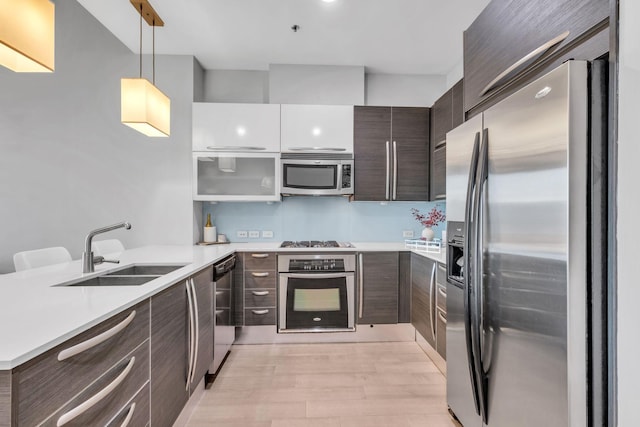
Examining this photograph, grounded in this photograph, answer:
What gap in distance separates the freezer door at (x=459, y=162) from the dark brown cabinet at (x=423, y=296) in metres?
0.80

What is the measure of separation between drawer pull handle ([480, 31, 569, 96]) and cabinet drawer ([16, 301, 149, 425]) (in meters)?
1.71

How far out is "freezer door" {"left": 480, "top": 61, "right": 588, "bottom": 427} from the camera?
904mm

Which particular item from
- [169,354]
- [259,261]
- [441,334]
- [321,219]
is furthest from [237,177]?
[441,334]

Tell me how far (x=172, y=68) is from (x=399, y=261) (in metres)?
2.81

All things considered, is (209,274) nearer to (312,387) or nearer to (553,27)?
(312,387)

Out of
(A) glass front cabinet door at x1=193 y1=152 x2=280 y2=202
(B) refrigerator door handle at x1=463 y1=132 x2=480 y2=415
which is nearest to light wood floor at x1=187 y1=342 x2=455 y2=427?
(B) refrigerator door handle at x1=463 y1=132 x2=480 y2=415

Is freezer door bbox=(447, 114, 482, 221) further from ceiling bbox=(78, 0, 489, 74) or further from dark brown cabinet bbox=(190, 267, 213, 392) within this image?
dark brown cabinet bbox=(190, 267, 213, 392)

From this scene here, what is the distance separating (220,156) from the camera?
2998mm

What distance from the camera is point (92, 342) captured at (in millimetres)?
919

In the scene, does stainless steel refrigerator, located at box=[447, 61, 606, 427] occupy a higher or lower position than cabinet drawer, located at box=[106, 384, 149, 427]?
higher

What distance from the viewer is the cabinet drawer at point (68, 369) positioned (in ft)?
2.42

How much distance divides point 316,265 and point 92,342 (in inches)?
79.3

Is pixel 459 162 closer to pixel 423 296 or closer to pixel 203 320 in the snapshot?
pixel 423 296

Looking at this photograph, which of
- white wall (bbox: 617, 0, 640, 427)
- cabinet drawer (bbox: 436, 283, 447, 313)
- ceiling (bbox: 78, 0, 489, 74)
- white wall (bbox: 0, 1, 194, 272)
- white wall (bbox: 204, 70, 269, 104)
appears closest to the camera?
white wall (bbox: 617, 0, 640, 427)
